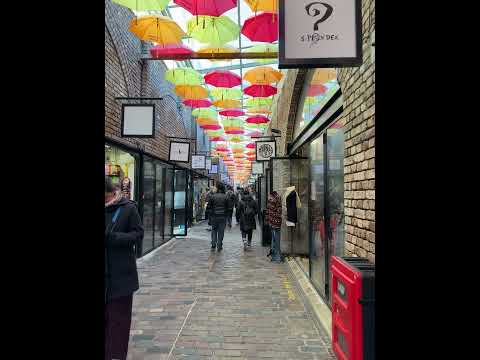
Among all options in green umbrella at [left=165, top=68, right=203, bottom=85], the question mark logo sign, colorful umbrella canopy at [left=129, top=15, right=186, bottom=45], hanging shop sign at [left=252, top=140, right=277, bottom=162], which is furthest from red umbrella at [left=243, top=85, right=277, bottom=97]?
the question mark logo sign

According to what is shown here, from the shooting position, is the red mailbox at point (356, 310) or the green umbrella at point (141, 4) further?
the green umbrella at point (141, 4)

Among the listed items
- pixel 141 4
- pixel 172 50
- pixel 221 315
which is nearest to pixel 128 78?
pixel 172 50

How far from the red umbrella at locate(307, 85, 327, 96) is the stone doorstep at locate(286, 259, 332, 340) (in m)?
3.29

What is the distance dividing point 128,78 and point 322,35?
6.72 metres

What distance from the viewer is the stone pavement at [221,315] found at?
4.15 meters

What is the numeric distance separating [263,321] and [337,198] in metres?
1.92

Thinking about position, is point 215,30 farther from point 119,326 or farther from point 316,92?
point 119,326

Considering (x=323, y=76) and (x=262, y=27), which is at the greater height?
(x=262, y=27)

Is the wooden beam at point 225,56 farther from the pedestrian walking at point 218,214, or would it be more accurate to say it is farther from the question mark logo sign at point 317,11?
the question mark logo sign at point 317,11

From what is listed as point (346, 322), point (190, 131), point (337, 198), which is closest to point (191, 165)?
point (190, 131)

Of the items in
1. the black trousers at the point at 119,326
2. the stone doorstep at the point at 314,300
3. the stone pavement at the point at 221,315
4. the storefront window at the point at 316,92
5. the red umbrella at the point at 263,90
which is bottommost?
the stone pavement at the point at 221,315

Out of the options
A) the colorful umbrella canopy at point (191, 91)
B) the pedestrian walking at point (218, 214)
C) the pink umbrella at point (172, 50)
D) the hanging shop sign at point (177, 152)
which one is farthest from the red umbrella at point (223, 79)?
the hanging shop sign at point (177, 152)

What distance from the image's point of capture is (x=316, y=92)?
22.8 feet
